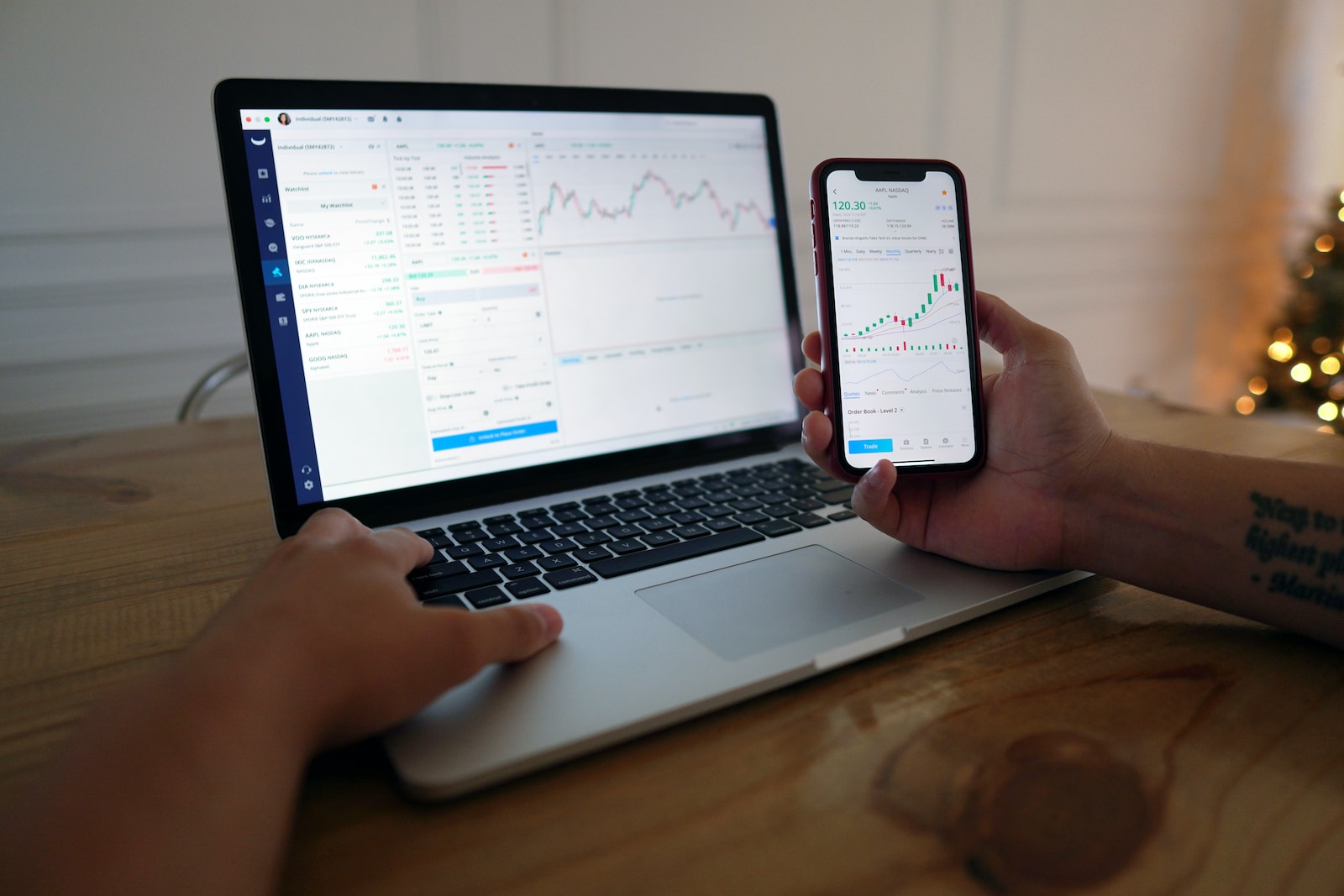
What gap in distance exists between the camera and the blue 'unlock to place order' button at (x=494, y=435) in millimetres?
649

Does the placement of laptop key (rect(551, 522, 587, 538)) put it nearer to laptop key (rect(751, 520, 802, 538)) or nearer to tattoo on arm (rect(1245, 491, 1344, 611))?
laptop key (rect(751, 520, 802, 538))

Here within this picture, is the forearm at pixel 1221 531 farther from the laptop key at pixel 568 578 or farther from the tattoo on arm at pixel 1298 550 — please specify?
the laptop key at pixel 568 578

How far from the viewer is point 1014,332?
596 millimetres

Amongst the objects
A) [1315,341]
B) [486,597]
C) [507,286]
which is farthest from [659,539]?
[1315,341]

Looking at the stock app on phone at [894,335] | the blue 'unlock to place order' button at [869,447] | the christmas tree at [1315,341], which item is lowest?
the christmas tree at [1315,341]

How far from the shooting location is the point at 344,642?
13.5 inches

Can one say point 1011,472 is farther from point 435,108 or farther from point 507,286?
point 435,108

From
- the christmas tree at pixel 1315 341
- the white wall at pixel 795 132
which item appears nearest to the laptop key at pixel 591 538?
the white wall at pixel 795 132

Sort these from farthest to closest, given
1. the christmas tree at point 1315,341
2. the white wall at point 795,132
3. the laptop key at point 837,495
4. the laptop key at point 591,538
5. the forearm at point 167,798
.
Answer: the christmas tree at point 1315,341 → the white wall at point 795,132 → the laptop key at point 837,495 → the laptop key at point 591,538 → the forearm at point 167,798

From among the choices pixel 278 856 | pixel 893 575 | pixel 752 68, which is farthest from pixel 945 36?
pixel 278 856

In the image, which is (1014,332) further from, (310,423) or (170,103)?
(170,103)

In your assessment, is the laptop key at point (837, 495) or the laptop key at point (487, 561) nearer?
the laptop key at point (487, 561)

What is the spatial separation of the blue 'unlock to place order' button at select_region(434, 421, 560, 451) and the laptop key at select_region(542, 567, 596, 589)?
18cm

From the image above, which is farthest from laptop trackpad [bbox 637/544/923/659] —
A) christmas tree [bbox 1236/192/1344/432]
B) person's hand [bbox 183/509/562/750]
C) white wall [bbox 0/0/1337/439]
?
christmas tree [bbox 1236/192/1344/432]
